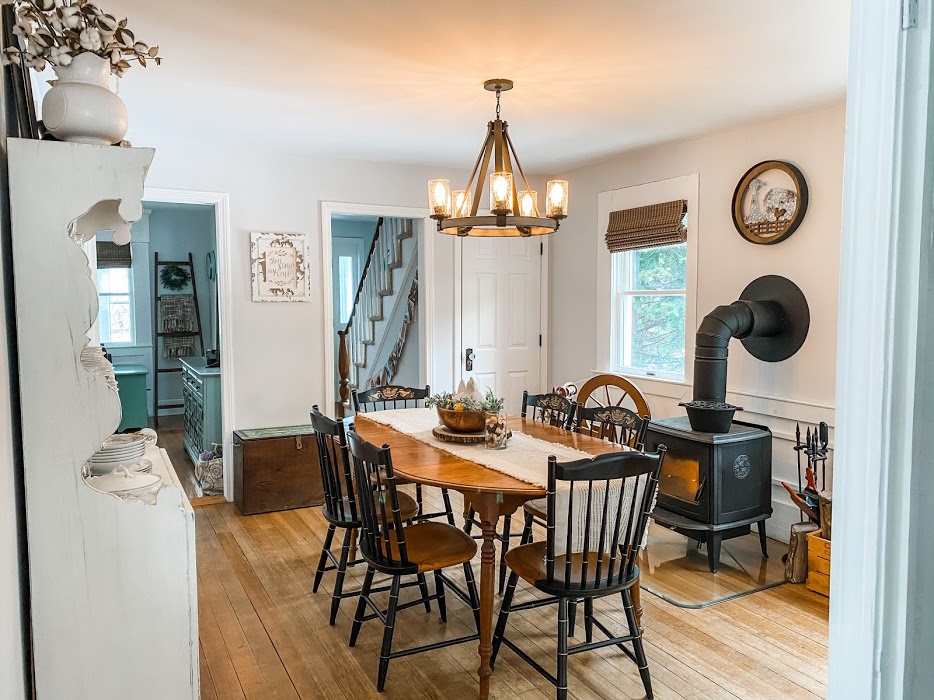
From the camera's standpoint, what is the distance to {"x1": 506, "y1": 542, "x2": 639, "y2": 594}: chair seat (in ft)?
8.12

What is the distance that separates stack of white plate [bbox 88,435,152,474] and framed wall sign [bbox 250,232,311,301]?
3268 millimetres

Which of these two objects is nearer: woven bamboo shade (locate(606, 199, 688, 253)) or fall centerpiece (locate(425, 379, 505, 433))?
fall centerpiece (locate(425, 379, 505, 433))

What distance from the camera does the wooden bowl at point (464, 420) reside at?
3.23 metres

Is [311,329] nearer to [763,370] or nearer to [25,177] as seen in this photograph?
[763,370]

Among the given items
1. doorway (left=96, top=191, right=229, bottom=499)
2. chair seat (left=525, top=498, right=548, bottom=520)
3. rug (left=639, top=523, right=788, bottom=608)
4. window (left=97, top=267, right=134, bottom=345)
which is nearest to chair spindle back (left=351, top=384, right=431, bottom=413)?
chair seat (left=525, top=498, right=548, bottom=520)

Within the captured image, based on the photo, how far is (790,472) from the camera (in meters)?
4.16

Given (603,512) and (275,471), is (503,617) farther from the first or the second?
(275,471)

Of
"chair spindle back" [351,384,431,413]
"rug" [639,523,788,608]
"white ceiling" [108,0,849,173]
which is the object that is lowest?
"rug" [639,523,788,608]

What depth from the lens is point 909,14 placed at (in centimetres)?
85

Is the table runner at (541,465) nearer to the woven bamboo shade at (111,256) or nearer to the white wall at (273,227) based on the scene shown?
the white wall at (273,227)

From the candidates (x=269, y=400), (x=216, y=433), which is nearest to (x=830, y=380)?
(x=269, y=400)

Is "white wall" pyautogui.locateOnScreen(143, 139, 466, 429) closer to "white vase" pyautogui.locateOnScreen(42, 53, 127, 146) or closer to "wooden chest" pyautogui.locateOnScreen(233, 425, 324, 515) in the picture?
"wooden chest" pyautogui.locateOnScreen(233, 425, 324, 515)

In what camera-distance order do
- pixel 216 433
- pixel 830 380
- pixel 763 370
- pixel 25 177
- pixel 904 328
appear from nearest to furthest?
pixel 904 328 → pixel 25 177 → pixel 830 380 → pixel 763 370 → pixel 216 433

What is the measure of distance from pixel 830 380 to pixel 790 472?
24.1 inches
